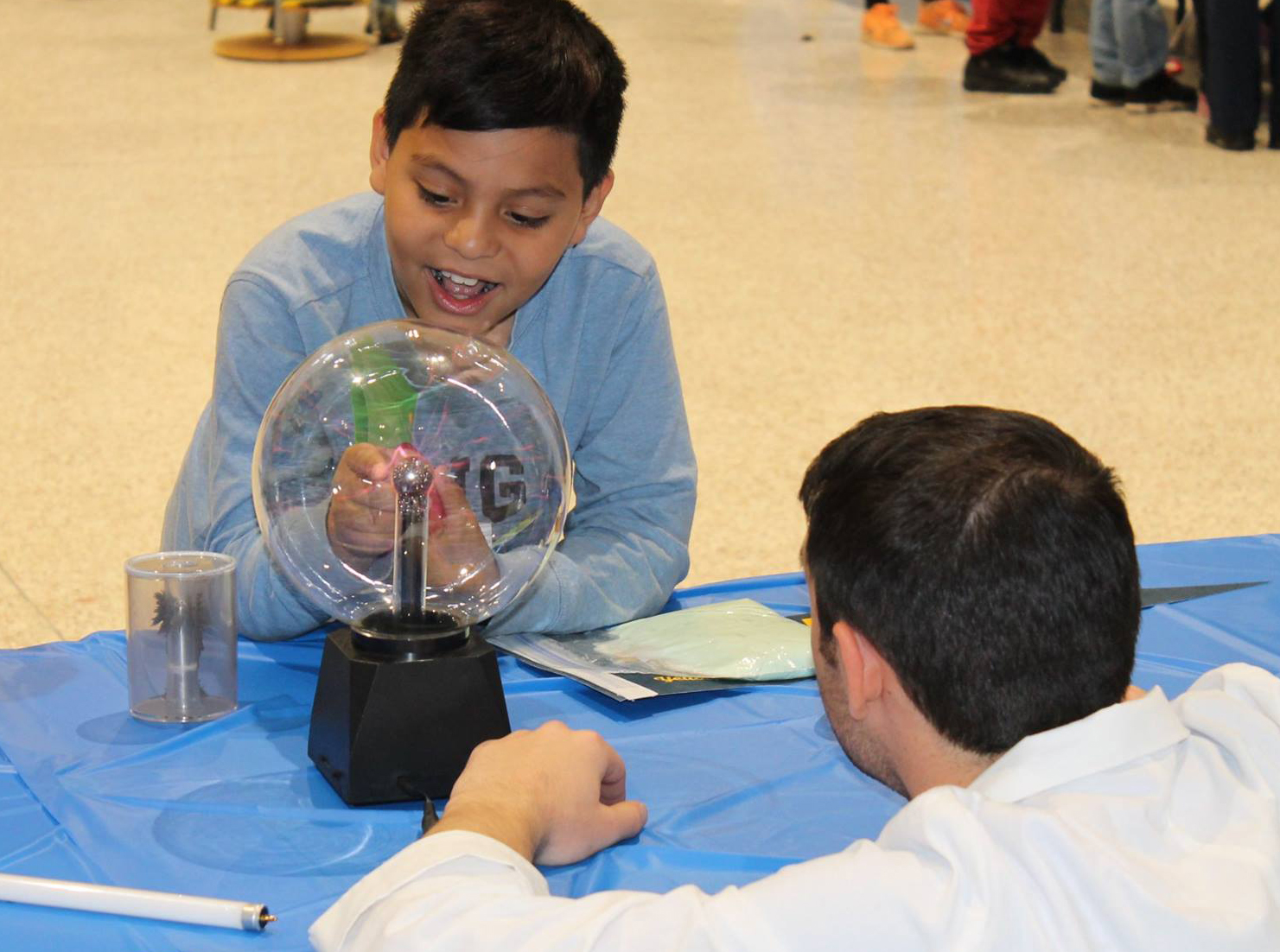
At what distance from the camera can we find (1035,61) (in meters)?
6.26

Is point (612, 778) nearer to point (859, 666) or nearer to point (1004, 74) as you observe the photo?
point (859, 666)

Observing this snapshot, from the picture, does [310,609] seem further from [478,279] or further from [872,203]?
[872,203]

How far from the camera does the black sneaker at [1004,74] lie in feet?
20.3

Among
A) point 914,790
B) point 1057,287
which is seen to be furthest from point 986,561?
point 1057,287

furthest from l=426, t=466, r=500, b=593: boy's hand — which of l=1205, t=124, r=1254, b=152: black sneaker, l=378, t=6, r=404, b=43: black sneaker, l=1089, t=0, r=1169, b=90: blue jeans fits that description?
l=378, t=6, r=404, b=43: black sneaker

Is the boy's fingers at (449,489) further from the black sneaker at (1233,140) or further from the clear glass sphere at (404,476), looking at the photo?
the black sneaker at (1233,140)

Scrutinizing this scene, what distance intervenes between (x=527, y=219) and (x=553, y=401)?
208 millimetres

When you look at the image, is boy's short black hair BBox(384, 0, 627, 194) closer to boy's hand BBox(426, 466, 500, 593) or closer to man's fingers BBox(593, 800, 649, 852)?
boy's hand BBox(426, 466, 500, 593)

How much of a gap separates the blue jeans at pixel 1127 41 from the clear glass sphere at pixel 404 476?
4861 mm

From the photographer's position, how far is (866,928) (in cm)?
81

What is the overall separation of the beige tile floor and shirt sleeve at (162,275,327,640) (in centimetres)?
93

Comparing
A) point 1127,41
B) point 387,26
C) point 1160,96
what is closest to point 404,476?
point 1127,41

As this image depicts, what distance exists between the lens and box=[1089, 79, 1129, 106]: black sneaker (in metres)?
5.95

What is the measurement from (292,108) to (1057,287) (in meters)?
2.97
